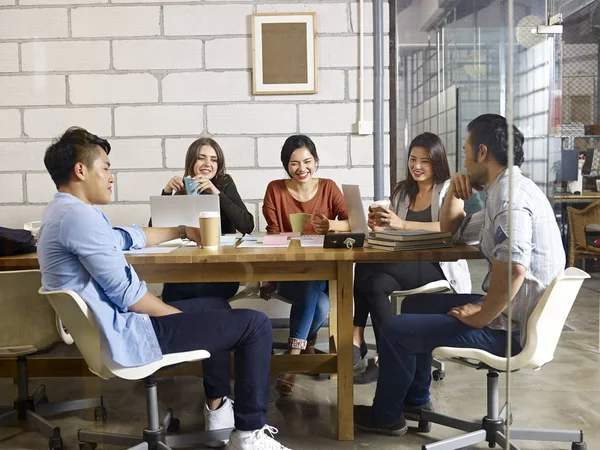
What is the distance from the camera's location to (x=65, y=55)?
1.62 meters

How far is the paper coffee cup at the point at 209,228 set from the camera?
1.91m

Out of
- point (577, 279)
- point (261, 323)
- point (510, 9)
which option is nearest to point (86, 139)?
point (261, 323)

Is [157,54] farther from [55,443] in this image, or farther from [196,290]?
[55,443]

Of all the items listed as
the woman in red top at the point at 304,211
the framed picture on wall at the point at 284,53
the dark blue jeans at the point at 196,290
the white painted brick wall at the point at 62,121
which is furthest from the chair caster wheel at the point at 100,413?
the framed picture on wall at the point at 284,53

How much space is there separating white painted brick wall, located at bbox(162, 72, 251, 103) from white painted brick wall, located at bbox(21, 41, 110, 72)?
0.53 ft

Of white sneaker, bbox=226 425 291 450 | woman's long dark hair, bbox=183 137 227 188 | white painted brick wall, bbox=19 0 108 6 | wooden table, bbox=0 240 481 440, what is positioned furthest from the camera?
white sneaker, bbox=226 425 291 450

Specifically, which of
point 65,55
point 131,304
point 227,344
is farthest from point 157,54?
point 227,344

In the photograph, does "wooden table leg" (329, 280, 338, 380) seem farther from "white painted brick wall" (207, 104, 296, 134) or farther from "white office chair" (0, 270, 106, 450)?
"white office chair" (0, 270, 106, 450)

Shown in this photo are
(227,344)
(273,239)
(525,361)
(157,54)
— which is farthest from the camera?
(227,344)

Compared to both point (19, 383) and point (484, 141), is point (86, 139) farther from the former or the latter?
point (484, 141)

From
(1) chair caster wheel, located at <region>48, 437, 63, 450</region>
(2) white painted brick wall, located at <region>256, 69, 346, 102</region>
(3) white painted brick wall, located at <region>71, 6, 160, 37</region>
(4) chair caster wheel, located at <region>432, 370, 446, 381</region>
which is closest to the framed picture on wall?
(2) white painted brick wall, located at <region>256, 69, 346, 102</region>

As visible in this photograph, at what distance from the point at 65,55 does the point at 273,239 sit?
76 cm

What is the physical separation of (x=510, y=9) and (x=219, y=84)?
74cm

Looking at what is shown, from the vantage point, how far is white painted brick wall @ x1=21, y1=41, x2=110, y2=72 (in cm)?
160
